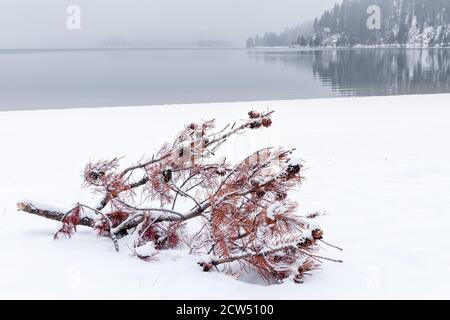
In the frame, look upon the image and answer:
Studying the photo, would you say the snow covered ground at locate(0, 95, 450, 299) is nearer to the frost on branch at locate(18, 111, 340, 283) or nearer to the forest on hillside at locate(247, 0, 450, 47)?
the frost on branch at locate(18, 111, 340, 283)

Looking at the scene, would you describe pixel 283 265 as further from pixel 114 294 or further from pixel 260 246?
pixel 114 294

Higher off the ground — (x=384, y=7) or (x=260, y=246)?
(x=384, y=7)

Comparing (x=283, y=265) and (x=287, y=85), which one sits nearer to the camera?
(x=283, y=265)

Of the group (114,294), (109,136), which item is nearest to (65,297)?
(114,294)

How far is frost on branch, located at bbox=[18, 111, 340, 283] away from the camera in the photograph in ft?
11.0

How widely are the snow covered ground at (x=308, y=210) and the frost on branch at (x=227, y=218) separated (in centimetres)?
15

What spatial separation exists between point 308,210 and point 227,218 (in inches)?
80.8

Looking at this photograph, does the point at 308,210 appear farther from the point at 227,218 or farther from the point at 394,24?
the point at 394,24

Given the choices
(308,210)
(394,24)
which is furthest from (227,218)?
(394,24)

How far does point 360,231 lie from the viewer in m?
4.48

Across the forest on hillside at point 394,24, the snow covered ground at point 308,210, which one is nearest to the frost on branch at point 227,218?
the snow covered ground at point 308,210

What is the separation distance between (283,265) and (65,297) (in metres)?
1.43

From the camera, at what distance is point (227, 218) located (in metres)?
3.50

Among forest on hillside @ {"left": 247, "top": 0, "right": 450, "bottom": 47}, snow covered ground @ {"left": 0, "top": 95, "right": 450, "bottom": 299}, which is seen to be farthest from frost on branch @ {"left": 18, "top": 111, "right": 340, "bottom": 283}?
forest on hillside @ {"left": 247, "top": 0, "right": 450, "bottom": 47}
